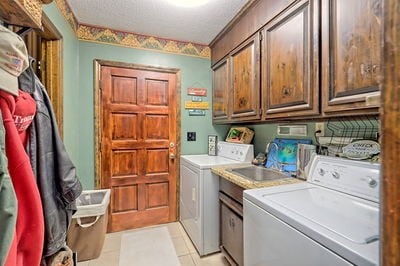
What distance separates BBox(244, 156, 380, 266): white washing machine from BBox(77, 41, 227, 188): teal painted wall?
160 centimetres

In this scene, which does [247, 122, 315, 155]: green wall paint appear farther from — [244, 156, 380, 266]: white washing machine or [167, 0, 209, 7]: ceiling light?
[167, 0, 209, 7]: ceiling light

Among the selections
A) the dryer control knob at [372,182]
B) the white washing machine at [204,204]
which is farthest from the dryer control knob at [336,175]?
the white washing machine at [204,204]

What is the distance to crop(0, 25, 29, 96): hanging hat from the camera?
64 centimetres

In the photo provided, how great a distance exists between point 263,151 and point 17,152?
81.1 inches

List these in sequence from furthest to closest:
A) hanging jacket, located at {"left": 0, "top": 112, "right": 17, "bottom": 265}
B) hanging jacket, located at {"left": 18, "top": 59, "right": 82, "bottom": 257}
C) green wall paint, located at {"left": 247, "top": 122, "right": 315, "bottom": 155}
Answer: green wall paint, located at {"left": 247, "top": 122, "right": 315, "bottom": 155} < hanging jacket, located at {"left": 18, "top": 59, "right": 82, "bottom": 257} < hanging jacket, located at {"left": 0, "top": 112, "right": 17, "bottom": 265}

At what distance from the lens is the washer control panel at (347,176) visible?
1.01m

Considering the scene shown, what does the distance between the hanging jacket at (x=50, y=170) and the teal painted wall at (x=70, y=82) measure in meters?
1.01

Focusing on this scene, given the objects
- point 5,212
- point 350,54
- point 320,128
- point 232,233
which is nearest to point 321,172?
point 320,128

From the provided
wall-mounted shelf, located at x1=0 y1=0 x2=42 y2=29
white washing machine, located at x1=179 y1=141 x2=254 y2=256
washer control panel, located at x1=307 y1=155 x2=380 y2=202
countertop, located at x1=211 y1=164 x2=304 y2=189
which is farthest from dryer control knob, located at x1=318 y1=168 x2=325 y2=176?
wall-mounted shelf, located at x1=0 y1=0 x2=42 y2=29

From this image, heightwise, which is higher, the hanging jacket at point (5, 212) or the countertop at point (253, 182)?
the hanging jacket at point (5, 212)

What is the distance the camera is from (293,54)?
1368mm

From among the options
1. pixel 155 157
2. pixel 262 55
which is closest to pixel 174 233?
pixel 155 157

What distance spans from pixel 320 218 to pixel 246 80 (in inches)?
55.8

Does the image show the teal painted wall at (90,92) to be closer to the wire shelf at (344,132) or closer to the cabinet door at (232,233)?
the wire shelf at (344,132)
